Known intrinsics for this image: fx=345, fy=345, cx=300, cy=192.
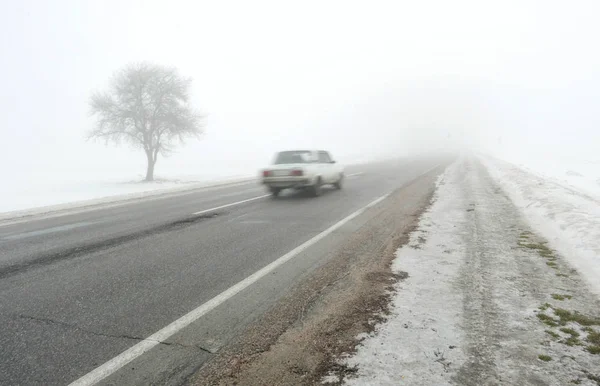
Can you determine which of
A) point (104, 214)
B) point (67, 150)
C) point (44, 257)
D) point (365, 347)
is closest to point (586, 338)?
point (365, 347)

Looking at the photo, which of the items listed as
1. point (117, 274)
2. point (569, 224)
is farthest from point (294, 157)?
point (117, 274)

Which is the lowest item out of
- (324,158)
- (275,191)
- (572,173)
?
(572,173)

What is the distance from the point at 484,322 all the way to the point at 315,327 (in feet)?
4.66

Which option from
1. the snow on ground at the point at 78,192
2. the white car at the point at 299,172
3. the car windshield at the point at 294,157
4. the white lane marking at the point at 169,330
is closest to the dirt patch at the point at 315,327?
the white lane marking at the point at 169,330

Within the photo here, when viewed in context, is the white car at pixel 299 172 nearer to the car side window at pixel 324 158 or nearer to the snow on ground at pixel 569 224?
the car side window at pixel 324 158

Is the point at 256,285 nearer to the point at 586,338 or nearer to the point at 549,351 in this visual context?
the point at 549,351

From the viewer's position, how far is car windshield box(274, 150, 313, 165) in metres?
11.6

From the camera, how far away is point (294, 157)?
11711mm

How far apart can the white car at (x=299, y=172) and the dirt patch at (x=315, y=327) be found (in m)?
5.94

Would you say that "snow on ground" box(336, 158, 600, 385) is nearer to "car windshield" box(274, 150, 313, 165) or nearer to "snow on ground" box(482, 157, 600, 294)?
"snow on ground" box(482, 157, 600, 294)

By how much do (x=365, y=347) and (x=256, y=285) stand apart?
5.40 feet

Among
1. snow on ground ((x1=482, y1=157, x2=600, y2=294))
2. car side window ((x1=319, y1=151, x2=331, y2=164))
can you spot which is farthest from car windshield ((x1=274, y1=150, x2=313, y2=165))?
snow on ground ((x1=482, y1=157, x2=600, y2=294))

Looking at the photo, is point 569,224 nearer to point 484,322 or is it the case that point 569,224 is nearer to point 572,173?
point 484,322

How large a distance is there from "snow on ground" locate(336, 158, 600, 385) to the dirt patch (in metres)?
0.15
